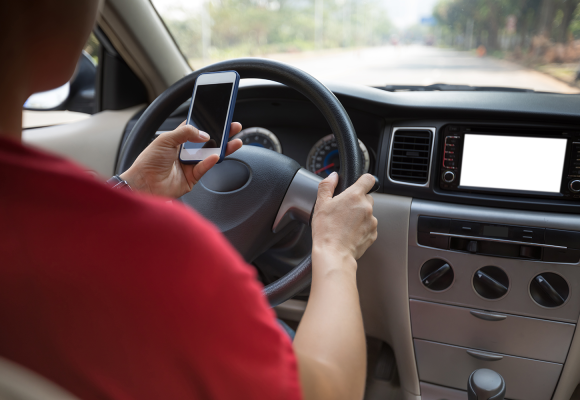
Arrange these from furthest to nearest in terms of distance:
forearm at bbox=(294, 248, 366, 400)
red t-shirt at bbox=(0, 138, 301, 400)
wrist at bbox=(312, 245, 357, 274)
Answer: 1. wrist at bbox=(312, 245, 357, 274)
2. forearm at bbox=(294, 248, 366, 400)
3. red t-shirt at bbox=(0, 138, 301, 400)

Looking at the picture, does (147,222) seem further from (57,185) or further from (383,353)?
(383,353)

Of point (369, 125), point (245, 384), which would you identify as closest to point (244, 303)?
point (245, 384)

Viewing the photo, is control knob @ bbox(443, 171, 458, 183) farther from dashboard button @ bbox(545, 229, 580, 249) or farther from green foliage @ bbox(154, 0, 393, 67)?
green foliage @ bbox(154, 0, 393, 67)

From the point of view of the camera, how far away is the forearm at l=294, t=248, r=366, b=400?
1.78 feet

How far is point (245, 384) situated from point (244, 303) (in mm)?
75

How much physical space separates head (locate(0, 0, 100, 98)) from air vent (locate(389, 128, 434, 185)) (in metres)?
1.11

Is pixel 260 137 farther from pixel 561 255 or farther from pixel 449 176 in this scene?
pixel 561 255

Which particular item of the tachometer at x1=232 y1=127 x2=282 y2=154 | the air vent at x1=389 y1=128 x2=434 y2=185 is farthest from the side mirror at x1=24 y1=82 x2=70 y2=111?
the air vent at x1=389 y1=128 x2=434 y2=185

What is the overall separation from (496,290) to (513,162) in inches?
15.7

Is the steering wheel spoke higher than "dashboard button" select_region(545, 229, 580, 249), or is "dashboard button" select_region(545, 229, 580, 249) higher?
the steering wheel spoke

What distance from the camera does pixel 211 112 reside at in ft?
3.69

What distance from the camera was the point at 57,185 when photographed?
1.26 feet

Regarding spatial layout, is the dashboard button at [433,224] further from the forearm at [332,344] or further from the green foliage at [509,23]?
the green foliage at [509,23]

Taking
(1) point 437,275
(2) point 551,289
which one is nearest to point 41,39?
(1) point 437,275
